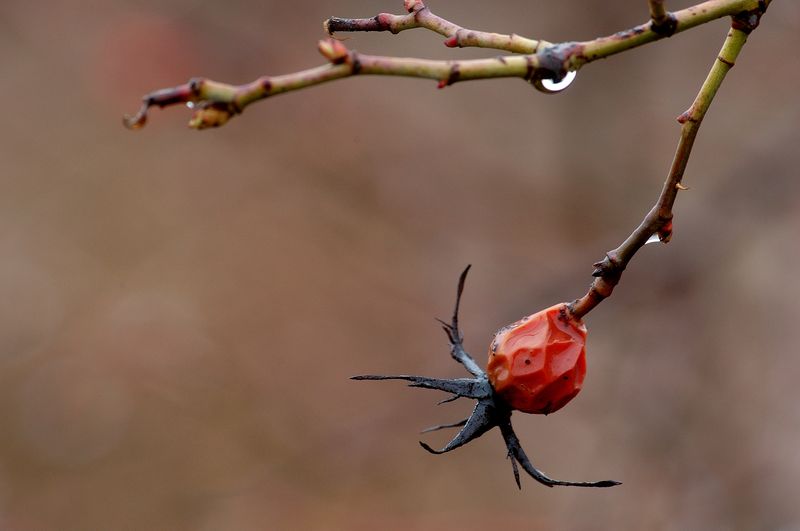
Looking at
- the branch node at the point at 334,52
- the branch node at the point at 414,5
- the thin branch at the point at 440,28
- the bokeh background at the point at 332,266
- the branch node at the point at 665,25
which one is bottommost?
the bokeh background at the point at 332,266

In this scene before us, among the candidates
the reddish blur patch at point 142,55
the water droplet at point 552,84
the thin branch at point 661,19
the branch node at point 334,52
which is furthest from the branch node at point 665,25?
the reddish blur patch at point 142,55

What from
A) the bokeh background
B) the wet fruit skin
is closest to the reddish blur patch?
the bokeh background

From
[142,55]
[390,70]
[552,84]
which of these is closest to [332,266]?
[142,55]

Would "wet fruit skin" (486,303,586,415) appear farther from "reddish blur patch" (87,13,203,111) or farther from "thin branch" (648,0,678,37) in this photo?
"reddish blur patch" (87,13,203,111)

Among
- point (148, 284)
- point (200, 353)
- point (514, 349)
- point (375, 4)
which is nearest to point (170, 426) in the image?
point (200, 353)

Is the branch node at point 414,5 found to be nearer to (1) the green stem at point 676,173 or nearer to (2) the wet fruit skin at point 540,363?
(1) the green stem at point 676,173

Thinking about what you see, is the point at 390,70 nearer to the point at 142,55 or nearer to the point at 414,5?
the point at 414,5
